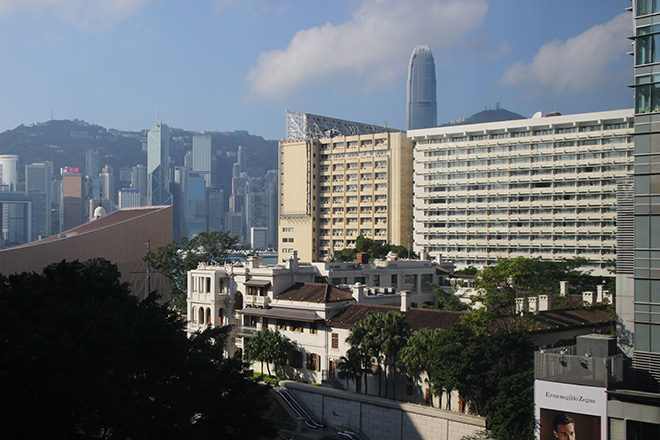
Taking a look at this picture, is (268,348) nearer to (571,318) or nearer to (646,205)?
(571,318)

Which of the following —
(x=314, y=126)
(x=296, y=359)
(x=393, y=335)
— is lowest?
(x=296, y=359)

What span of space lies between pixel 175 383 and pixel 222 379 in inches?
81.3

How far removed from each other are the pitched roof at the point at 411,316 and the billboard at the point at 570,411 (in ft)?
53.2

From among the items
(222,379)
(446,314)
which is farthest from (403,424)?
(222,379)

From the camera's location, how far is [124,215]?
11456 centimetres

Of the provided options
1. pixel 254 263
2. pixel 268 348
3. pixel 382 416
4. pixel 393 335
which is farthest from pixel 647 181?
pixel 254 263

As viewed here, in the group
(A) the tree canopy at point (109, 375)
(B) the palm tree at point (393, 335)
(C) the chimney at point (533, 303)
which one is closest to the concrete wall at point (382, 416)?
(B) the palm tree at point (393, 335)

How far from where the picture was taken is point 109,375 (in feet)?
93.1

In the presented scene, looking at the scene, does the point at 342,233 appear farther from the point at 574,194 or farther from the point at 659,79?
the point at 659,79

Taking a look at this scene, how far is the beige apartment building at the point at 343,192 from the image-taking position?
136 m

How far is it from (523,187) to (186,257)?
57825 millimetres

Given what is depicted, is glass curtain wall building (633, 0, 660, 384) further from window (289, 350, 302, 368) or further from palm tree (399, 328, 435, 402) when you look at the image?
window (289, 350, 302, 368)

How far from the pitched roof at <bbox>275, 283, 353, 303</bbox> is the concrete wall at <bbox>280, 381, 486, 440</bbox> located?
8.48m

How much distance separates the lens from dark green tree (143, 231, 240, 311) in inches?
3440
